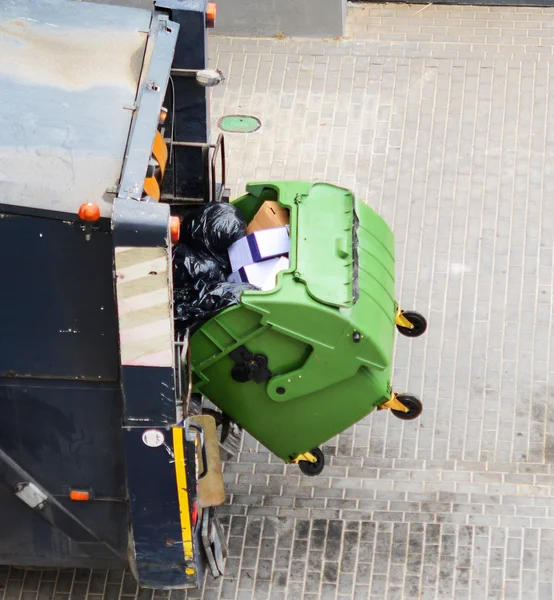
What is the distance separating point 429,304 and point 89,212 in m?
4.23

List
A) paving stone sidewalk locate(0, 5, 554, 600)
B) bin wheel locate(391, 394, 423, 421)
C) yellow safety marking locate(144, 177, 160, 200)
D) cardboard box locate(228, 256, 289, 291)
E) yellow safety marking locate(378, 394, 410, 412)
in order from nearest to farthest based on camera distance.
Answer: yellow safety marking locate(144, 177, 160, 200) < cardboard box locate(228, 256, 289, 291) < yellow safety marking locate(378, 394, 410, 412) < bin wheel locate(391, 394, 423, 421) < paving stone sidewalk locate(0, 5, 554, 600)

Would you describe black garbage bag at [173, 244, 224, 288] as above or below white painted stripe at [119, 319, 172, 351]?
below

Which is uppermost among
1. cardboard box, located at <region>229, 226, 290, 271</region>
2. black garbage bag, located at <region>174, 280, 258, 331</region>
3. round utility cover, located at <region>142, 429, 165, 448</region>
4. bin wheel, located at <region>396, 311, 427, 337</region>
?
cardboard box, located at <region>229, 226, 290, 271</region>

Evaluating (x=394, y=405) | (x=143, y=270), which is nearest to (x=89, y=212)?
(x=143, y=270)

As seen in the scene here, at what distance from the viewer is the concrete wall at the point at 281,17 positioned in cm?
1049

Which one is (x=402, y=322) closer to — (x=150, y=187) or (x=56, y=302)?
(x=150, y=187)

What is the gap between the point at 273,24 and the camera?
1059cm

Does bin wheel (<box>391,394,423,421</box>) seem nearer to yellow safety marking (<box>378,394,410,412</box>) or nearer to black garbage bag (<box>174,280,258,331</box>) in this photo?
yellow safety marking (<box>378,394,410,412</box>)

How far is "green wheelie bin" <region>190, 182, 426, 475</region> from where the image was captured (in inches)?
221

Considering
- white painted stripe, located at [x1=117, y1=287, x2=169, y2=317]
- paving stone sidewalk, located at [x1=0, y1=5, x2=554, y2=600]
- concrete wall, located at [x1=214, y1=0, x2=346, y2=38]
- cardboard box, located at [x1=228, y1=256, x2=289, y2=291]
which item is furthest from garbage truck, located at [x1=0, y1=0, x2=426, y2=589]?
concrete wall, located at [x1=214, y1=0, x2=346, y2=38]

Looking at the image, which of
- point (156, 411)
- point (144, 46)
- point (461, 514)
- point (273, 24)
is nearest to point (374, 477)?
point (461, 514)

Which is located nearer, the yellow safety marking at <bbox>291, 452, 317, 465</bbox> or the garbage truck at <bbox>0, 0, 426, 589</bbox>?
the garbage truck at <bbox>0, 0, 426, 589</bbox>

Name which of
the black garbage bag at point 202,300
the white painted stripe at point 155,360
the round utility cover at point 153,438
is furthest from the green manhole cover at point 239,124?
the white painted stripe at point 155,360

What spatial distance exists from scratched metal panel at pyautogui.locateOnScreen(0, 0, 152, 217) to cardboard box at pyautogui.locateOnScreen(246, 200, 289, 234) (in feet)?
3.95
